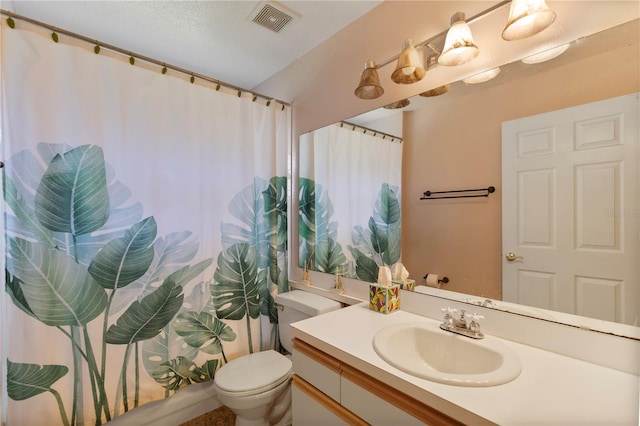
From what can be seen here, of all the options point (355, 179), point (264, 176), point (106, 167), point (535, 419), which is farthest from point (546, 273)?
point (106, 167)

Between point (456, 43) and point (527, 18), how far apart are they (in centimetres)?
22

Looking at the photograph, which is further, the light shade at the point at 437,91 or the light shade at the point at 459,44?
the light shade at the point at 437,91

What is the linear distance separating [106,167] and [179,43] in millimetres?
1002

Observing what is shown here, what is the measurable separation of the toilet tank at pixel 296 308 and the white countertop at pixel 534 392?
599mm

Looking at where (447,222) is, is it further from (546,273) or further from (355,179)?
(355,179)

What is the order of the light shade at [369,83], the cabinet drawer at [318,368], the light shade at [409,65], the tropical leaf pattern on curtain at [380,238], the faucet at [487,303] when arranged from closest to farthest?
the cabinet drawer at [318,368], the faucet at [487,303], the light shade at [409,65], the light shade at [369,83], the tropical leaf pattern on curtain at [380,238]

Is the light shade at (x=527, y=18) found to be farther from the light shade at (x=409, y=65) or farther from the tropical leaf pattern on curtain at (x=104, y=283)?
the tropical leaf pattern on curtain at (x=104, y=283)

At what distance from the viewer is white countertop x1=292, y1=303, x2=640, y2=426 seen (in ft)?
2.08

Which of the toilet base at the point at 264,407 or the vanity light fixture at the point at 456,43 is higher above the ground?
the vanity light fixture at the point at 456,43

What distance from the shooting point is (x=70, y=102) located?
131cm

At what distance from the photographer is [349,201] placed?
5.83 ft

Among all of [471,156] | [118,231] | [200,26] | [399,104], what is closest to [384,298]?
[471,156]

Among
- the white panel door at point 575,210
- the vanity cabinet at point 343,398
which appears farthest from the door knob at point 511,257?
the vanity cabinet at point 343,398

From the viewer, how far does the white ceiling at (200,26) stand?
1486mm
